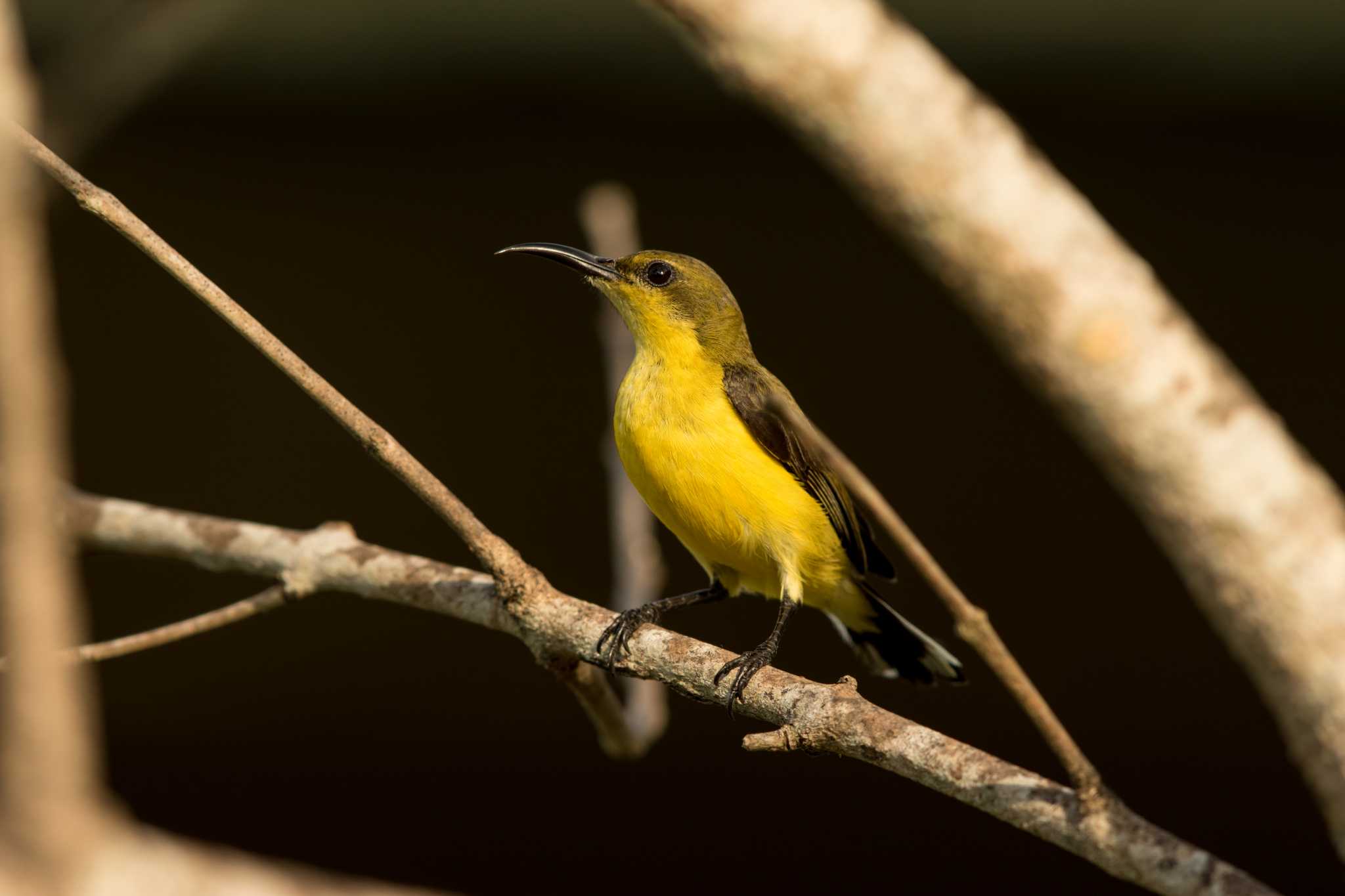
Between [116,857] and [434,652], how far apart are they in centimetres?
679

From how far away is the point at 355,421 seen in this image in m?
2.60

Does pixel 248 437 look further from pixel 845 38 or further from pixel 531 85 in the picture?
pixel 845 38

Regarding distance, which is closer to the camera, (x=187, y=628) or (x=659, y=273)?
(x=187, y=628)

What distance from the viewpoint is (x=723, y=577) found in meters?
4.36

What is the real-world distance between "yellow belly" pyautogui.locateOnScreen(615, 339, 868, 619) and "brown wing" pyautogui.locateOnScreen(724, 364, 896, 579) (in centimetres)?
2

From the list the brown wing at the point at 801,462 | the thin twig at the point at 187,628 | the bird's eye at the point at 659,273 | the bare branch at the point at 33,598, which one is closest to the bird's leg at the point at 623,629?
the brown wing at the point at 801,462

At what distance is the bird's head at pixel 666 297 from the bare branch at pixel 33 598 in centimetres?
301

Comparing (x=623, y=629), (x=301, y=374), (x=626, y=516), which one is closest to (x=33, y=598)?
(x=301, y=374)

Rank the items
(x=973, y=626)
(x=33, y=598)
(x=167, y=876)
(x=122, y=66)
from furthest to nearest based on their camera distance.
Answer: (x=122, y=66) < (x=973, y=626) < (x=167, y=876) < (x=33, y=598)

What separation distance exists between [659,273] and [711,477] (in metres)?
0.86

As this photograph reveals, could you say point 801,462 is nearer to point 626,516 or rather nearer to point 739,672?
point 626,516

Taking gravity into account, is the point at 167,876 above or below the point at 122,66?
below

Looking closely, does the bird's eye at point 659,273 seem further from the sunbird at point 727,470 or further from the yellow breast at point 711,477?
the yellow breast at point 711,477

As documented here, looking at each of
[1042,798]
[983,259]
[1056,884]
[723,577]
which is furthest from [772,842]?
[983,259]
